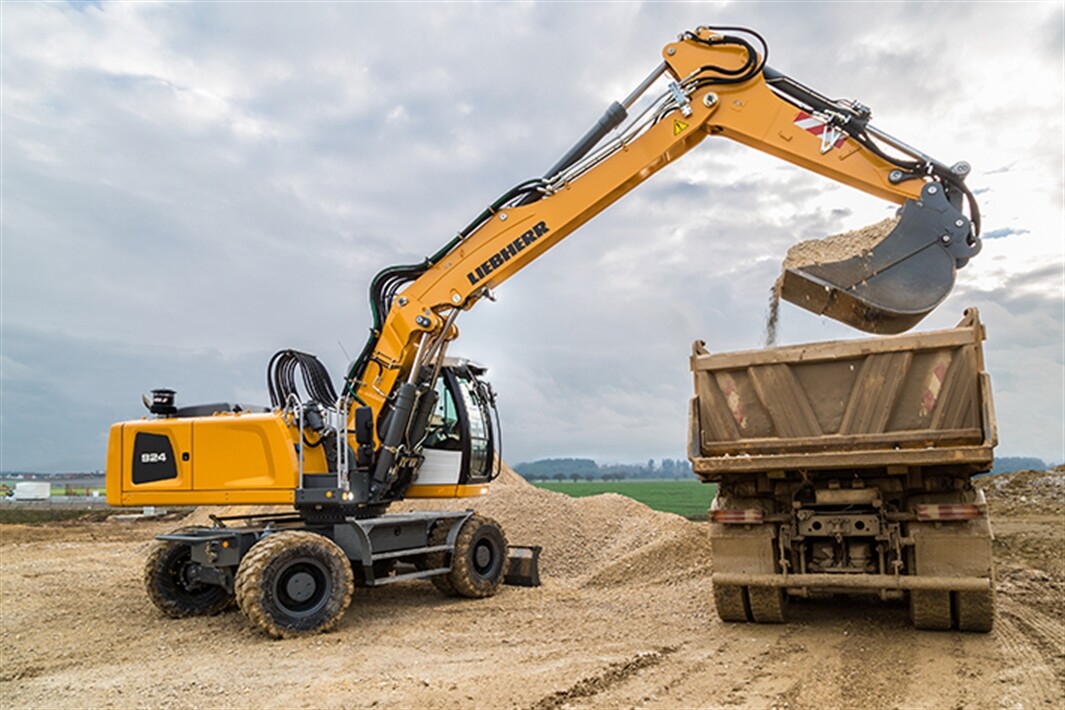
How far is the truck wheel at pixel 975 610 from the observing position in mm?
6508

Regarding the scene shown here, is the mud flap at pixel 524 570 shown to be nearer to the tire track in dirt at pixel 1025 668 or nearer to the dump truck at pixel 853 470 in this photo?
the dump truck at pixel 853 470

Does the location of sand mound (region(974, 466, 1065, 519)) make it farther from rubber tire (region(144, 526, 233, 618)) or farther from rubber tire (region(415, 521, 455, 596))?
rubber tire (region(144, 526, 233, 618))

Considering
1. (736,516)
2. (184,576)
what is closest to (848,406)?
(736,516)

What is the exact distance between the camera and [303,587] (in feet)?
26.3

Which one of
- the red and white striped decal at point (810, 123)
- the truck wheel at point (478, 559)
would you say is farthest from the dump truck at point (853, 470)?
the truck wheel at point (478, 559)

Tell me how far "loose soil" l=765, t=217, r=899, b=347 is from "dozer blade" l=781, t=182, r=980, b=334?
115 mm

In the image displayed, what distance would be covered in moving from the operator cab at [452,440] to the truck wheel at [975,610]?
5340mm

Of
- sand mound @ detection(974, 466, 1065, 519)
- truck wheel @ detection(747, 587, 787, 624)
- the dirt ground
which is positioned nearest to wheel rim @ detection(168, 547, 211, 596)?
the dirt ground

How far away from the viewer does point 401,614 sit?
897 centimetres

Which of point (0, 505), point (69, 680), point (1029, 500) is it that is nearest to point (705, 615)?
point (69, 680)

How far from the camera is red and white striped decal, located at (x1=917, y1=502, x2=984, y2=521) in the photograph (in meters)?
6.45

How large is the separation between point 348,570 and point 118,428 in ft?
10.7

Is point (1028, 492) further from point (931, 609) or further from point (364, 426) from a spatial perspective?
point (364, 426)

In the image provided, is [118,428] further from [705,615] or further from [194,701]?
[705,615]
